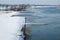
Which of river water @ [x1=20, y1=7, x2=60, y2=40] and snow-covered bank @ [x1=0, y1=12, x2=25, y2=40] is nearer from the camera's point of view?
snow-covered bank @ [x1=0, y1=12, x2=25, y2=40]

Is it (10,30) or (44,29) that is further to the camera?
(44,29)

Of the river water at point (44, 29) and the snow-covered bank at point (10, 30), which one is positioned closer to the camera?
the snow-covered bank at point (10, 30)

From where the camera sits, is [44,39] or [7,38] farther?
[44,39]

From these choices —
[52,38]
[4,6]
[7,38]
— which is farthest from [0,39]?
[4,6]

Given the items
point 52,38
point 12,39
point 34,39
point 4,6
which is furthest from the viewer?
point 4,6

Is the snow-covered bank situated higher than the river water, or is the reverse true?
the snow-covered bank

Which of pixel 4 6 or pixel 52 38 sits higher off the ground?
pixel 4 6

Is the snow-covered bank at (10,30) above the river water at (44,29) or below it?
above

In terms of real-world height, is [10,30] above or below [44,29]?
above

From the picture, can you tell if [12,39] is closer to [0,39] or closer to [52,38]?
[0,39]

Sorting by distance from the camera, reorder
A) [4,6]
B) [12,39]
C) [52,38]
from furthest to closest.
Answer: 1. [4,6]
2. [52,38]
3. [12,39]
